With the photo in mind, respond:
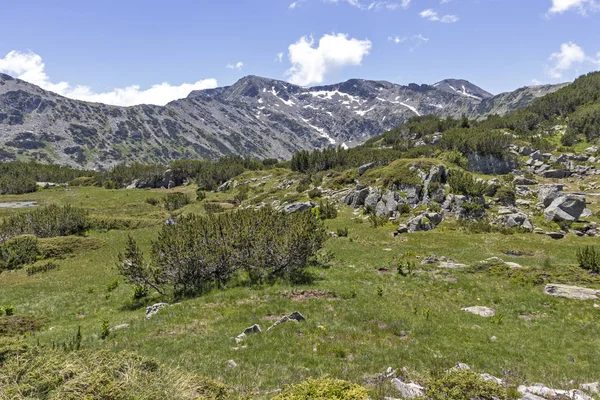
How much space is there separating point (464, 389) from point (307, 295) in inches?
545

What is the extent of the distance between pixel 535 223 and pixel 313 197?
34.3 metres

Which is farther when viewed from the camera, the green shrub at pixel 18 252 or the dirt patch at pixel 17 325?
the green shrub at pixel 18 252

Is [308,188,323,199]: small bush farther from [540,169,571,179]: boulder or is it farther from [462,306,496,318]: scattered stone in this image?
[462,306,496,318]: scattered stone

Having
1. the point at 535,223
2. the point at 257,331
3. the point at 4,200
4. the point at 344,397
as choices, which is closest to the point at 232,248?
the point at 257,331

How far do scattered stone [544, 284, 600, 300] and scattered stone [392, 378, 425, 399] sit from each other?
A: 16433mm

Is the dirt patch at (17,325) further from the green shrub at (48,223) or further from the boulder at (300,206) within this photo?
the boulder at (300,206)

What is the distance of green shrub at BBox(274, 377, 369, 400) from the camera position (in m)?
6.62

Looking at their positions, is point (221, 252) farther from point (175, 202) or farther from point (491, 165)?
point (491, 165)

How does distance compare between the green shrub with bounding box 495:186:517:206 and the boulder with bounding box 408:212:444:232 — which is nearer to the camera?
the boulder with bounding box 408:212:444:232

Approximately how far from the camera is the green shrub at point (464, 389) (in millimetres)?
6852

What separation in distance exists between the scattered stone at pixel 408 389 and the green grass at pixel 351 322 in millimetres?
397

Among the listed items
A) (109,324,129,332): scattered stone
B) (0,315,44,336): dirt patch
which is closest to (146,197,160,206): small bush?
(0,315,44,336): dirt patch

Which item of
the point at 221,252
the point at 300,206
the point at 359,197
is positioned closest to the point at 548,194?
the point at 359,197

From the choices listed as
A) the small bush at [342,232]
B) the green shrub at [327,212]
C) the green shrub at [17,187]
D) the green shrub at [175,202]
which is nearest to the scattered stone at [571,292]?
the small bush at [342,232]
